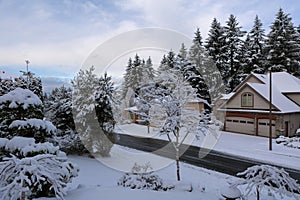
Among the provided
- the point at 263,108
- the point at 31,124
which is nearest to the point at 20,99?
the point at 31,124

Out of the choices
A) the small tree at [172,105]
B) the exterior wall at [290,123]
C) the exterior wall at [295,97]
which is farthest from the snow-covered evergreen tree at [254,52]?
the small tree at [172,105]

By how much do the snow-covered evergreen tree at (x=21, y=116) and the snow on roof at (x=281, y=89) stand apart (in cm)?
1923

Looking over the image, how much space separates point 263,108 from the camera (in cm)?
2097

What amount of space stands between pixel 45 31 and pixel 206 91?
820 inches

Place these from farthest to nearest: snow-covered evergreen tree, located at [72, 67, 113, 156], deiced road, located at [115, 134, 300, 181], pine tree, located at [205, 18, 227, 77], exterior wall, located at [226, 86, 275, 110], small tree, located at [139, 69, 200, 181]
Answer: pine tree, located at [205, 18, 227, 77], exterior wall, located at [226, 86, 275, 110], snow-covered evergreen tree, located at [72, 67, 113, 156], deiced road, located at [115, 134, 300, 181], small tree, located at [139, 69, 200, 181]

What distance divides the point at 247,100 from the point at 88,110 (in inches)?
623

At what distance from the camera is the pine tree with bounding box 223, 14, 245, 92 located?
3369 cm

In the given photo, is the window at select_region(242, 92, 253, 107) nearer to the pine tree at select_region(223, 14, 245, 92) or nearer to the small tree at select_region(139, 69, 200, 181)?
the pine tree at select_region(223, 14, 245, 92)

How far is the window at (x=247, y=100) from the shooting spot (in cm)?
2213

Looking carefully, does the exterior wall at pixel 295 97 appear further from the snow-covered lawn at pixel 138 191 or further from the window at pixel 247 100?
the snow-covered lawn at pixel 138 191

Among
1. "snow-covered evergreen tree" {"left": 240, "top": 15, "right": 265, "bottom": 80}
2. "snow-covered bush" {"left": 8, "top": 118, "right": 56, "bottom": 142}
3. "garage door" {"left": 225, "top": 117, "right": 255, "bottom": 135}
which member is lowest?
"garage door" {"left": 225, "top": 117, "right": 255, "bottom": 135}

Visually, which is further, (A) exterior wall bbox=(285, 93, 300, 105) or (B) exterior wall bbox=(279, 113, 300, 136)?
(A) exterior wall bbox=(285, 93, 300, 105)

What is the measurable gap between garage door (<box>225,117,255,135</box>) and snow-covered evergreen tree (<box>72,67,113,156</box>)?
1423 cm

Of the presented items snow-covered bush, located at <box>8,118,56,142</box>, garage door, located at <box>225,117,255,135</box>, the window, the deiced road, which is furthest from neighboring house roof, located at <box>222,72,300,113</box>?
snow-covered bush, located at <box>8,118,56,142</box>
